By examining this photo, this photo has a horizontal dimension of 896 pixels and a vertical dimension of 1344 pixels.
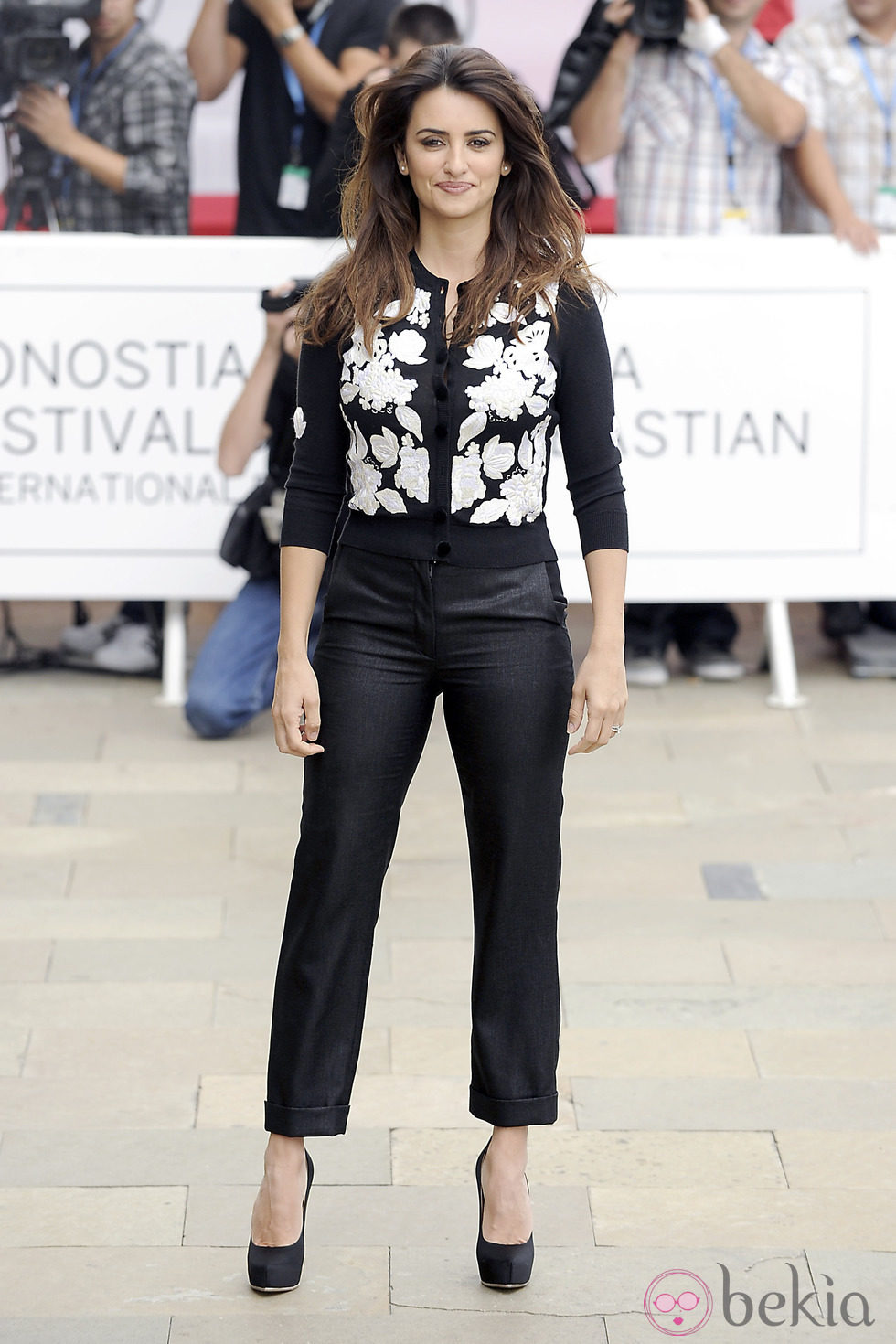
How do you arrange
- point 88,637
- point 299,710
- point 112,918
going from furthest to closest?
point 88,637 < point 112,918 < point 299,710

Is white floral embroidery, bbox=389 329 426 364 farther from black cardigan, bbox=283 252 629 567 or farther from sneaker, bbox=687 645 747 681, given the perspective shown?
sneaker, bbox=687 645 747 681

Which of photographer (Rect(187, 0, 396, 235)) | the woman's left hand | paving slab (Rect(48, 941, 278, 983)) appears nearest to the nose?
the woman's left hand

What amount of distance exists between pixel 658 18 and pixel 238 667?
7.92 feet

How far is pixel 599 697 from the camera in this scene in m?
2.61

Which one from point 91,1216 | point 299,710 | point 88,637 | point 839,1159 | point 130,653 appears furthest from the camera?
point 88,637

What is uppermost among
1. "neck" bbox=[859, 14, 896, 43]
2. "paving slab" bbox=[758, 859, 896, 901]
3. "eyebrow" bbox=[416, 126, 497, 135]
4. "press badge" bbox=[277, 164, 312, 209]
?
"neck" bbox=[859, 14, 896, 43]

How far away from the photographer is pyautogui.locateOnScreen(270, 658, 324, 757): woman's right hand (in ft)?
8.54

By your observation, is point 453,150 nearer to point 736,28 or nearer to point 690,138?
point 690,138

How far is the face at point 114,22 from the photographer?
6316mm

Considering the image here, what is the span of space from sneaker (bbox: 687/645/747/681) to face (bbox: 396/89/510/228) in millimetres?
3700

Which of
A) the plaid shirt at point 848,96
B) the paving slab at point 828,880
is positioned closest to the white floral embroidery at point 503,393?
the paving slab at point 828,880

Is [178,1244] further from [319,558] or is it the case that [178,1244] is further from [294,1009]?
[319,558]

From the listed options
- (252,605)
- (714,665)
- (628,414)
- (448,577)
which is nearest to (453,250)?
(448,577)

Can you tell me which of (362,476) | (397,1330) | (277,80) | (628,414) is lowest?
(397,1330)
